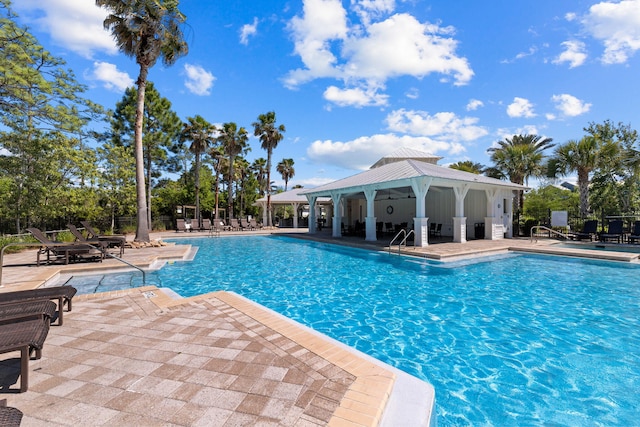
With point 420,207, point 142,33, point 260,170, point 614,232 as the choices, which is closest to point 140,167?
point 142,33

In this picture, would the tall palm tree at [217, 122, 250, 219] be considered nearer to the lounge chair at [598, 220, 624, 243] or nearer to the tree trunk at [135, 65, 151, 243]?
the tree trunk at [135, 65, 151, 243]

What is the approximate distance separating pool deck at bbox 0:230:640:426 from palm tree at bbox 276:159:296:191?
42032 millimetres

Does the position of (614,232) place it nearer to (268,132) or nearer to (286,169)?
(268,132)

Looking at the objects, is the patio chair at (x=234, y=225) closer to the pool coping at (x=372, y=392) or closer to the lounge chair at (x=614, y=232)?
the pool coping at (x=372, y=392)

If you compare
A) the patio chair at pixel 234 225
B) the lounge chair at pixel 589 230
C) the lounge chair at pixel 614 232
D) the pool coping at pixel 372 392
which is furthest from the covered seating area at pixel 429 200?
the pool coping at pixel 372 392

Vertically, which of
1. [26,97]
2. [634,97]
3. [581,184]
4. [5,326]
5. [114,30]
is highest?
[114,30]

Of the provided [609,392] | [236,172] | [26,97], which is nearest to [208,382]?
[609,392]

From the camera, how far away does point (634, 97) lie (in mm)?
16281

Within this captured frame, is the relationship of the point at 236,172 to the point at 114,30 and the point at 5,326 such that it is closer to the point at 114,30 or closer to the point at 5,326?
the point at 114,30

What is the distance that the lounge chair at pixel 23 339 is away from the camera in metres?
2.24

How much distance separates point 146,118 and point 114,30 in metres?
16.5

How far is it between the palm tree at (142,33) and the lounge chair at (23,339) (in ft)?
41.0

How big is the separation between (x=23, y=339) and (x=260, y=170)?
41946mm

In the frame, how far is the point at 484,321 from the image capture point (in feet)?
16.5
